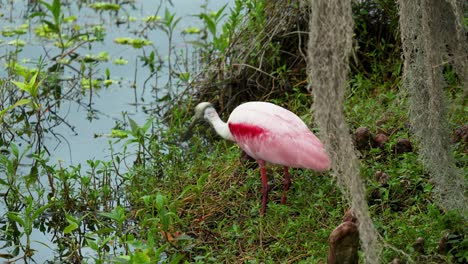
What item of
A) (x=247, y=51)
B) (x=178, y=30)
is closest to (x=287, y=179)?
(x=247, y=51)

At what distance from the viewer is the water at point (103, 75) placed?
6598 millimetres

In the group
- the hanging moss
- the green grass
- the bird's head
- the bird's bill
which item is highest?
the hanging moss

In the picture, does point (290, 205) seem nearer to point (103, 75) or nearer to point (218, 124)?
point (218, 124)

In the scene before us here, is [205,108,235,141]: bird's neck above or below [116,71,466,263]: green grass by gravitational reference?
above

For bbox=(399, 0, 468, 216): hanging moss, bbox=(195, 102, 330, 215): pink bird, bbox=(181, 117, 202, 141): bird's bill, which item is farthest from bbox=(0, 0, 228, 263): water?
bbox=(399, 0, 468, 216): hanging moss

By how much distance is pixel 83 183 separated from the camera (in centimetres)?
560

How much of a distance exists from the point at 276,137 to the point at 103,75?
277 cm

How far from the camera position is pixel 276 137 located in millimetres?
5215

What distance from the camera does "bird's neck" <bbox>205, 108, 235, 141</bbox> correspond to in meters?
5.76

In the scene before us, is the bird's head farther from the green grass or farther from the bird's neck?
the green grass

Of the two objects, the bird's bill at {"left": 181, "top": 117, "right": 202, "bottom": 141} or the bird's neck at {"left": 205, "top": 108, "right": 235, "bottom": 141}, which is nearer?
the bird's neck at {"left": 205, "top": 108, "right": 235, "bottom": 141}

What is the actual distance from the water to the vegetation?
2.0 inches

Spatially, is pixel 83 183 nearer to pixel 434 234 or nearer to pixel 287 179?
pixel 287 179

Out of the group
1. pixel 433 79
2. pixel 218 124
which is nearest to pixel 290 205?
pixel 218 124
